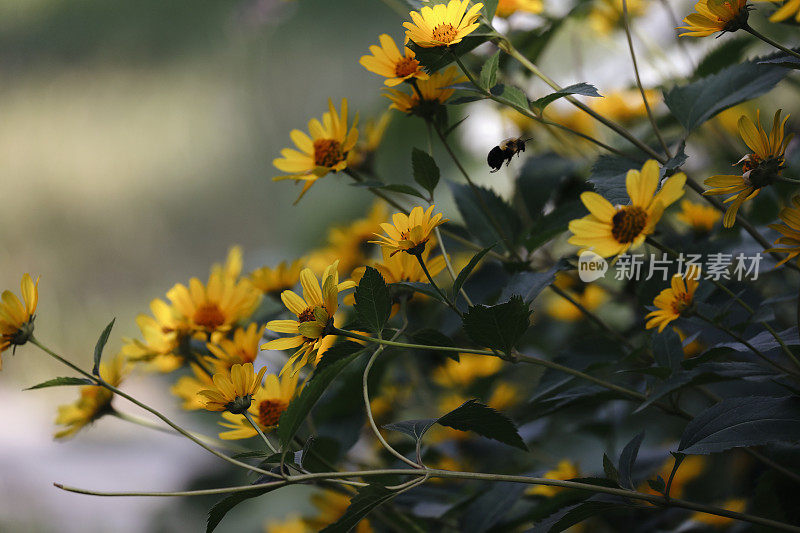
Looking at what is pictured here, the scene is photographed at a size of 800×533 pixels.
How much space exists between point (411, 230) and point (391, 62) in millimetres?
118

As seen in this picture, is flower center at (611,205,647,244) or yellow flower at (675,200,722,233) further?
yellow flower at (675,200,722,233)


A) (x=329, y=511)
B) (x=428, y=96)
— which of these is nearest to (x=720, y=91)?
(x=428, y=96)

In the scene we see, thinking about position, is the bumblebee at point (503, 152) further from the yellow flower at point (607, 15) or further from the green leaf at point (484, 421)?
the yellow flower at point (607, 15)

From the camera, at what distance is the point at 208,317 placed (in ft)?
1.42

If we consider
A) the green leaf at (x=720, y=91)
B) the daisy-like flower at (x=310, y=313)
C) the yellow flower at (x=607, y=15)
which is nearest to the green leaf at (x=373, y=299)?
the daisy-like flower at (x=310, y=313)

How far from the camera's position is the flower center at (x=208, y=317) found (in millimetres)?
432

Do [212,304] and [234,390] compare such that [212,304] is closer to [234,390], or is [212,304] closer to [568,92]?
[234,390]

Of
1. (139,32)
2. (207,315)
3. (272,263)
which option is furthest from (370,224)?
(139,32)

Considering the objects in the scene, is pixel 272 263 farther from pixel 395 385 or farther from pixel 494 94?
pixel 494 94

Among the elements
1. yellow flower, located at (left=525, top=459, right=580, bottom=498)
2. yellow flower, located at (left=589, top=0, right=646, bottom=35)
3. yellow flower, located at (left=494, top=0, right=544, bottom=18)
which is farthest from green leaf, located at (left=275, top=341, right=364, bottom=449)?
yellow flower, located at (left=589, top=0, right=646, bottom=35)

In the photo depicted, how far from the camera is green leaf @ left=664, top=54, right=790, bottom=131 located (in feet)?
1.28

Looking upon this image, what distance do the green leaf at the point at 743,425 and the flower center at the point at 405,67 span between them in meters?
0.24

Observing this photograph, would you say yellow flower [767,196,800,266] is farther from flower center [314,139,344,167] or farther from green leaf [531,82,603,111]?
flower center [314,139,344,167]

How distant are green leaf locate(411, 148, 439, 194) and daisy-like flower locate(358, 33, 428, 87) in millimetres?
43
